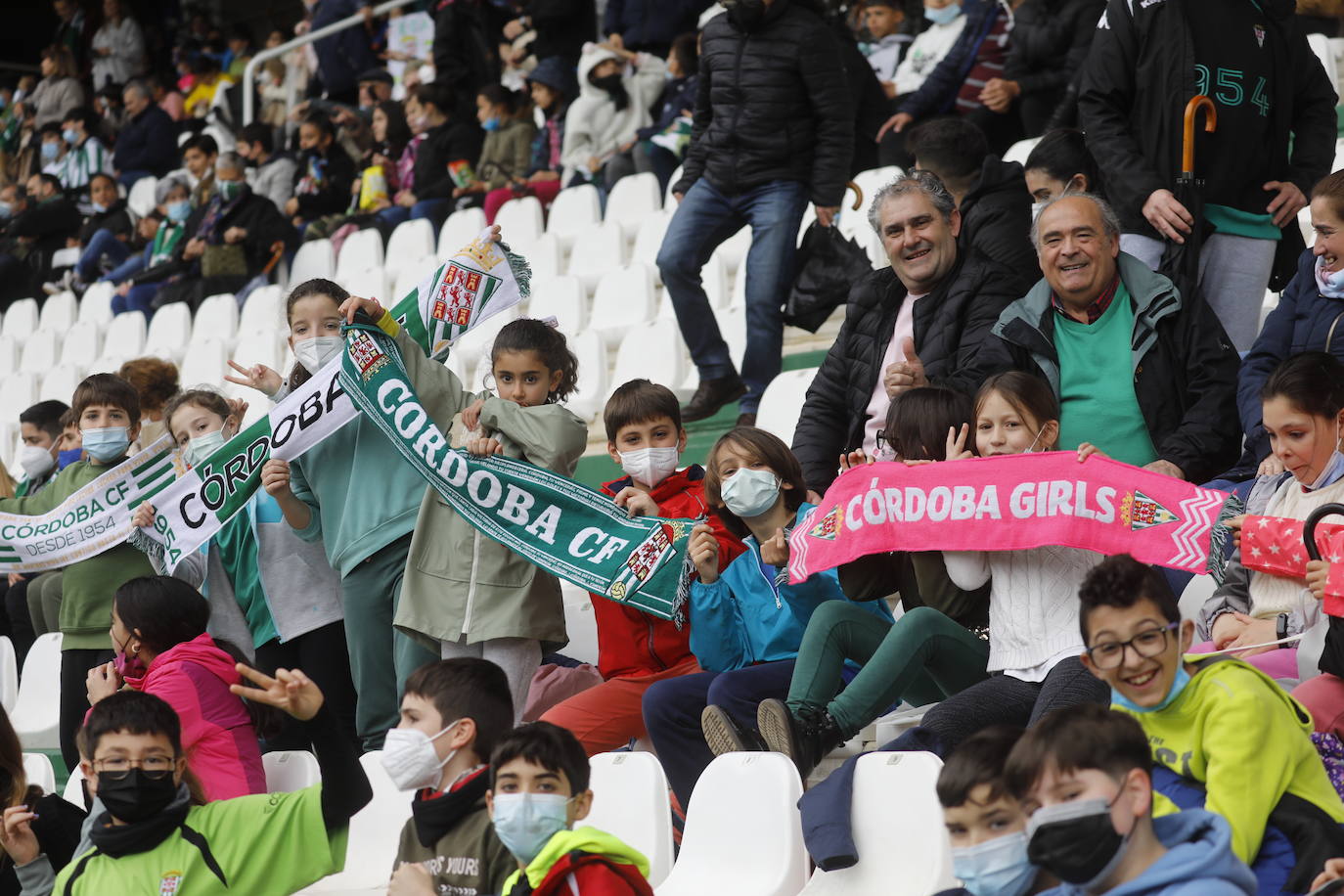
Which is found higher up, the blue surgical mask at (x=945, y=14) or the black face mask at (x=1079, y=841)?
the blue surgical mask at (x=945, y=14)

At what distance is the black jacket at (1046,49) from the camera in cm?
672

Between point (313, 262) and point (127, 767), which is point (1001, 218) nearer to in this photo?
point (127, 767)

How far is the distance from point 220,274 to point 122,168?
3.46 m

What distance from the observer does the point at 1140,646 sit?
2.64 meters

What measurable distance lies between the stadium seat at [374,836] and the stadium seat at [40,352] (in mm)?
7382

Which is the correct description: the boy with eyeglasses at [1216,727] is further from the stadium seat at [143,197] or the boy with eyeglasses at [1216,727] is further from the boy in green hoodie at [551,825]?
the stadium seat at [143,197]

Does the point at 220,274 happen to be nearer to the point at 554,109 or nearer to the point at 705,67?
the point at 554,109

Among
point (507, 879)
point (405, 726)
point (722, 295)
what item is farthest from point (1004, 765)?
point (722, 295)

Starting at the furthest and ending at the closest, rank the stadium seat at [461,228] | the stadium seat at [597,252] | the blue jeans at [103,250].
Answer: the blue jeans at [103,250], the stadium seat at [461,228], the stadium seat at [597,252]

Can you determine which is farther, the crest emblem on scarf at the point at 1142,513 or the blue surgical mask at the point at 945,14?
the blue surgical mask at the point at 945,14

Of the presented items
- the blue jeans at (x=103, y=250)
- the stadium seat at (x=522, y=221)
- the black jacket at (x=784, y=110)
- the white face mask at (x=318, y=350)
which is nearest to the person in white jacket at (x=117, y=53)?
the blue jeans at (x=103, y=250)

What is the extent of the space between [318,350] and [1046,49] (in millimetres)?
3546

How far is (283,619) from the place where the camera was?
4.71 meters

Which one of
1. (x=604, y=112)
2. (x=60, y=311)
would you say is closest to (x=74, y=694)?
(x=604, y=112)
